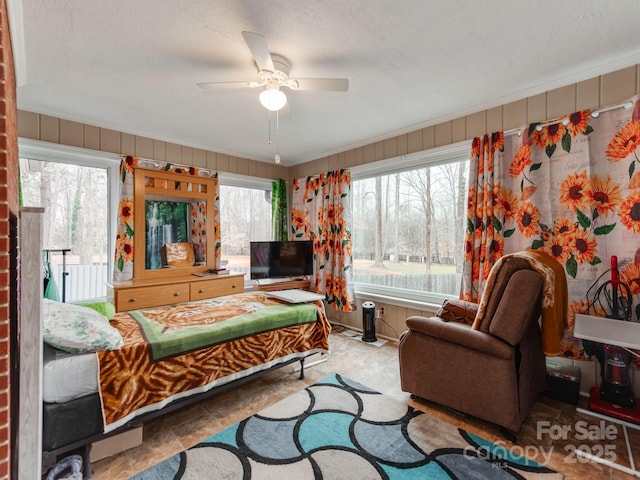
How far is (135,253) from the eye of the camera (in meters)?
3.35

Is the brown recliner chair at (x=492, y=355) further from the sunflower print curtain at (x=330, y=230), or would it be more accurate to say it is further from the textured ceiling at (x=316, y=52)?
the sunflower print curtain at (x=330, y=230)

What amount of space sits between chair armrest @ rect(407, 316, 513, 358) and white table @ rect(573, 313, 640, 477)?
0.43 meters

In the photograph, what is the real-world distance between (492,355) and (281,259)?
112 inches

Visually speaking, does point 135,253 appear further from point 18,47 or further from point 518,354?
point 518,354

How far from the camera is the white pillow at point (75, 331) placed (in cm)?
153

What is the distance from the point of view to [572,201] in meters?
2.29

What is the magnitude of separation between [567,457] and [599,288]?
1197 mm

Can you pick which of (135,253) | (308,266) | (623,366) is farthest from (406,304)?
(135,253)

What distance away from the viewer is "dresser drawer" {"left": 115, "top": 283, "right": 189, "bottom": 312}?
113 inches

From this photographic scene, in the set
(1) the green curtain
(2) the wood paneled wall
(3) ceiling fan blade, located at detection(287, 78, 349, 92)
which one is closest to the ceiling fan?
(3) ceiling fan blade, located at detection(287, 78, 349, 92)

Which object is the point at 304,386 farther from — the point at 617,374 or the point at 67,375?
the point at 617,374

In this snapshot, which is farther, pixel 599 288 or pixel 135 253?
pixel 135 253

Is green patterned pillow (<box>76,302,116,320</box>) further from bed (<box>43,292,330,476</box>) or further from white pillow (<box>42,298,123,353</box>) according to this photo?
white pillow (<box>42,298,123,353</box>)

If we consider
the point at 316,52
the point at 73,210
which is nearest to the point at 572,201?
the point at 316,52
